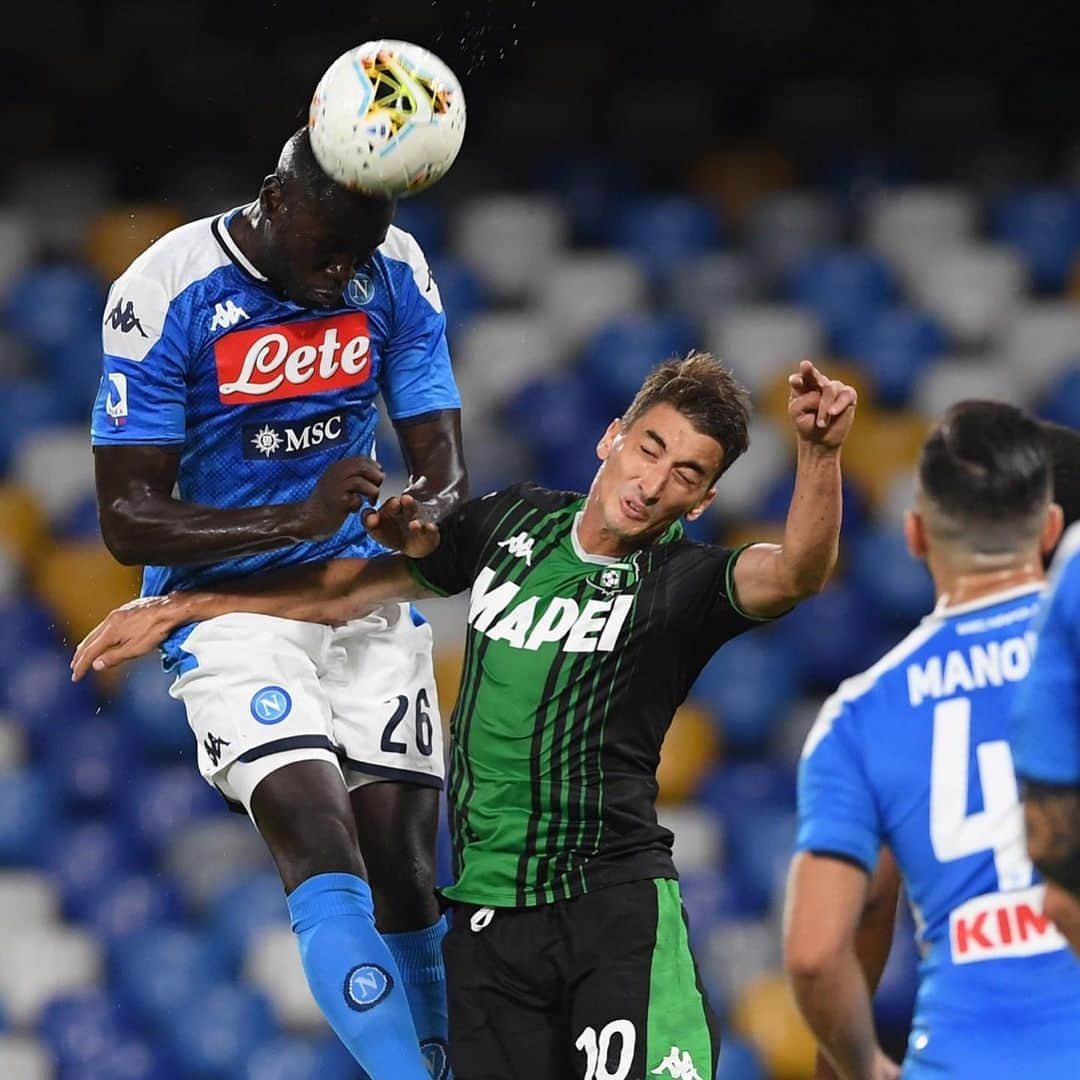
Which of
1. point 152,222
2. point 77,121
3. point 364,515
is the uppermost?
point 77,121

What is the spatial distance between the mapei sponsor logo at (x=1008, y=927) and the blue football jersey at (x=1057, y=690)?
0.36 metres

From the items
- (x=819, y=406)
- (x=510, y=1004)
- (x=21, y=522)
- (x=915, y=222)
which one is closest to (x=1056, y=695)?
(x=819, y=406)

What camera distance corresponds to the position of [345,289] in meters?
4.04

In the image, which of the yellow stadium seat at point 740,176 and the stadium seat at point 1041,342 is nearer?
the stadium seat at point 1041,342

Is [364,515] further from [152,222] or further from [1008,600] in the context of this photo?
[152,222]

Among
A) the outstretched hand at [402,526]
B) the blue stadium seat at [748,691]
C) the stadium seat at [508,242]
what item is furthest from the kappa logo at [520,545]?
the stadium seat at [508,242]

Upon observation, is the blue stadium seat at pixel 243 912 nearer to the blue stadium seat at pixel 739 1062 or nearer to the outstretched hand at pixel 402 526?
the blue stadium seat at pixel 739 1062

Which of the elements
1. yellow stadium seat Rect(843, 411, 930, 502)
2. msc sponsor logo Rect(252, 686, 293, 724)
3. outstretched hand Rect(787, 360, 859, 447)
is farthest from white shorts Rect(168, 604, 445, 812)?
yellow stadium seat Rect(843, 411, 930, 502)

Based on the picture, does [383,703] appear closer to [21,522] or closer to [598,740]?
[598,740]

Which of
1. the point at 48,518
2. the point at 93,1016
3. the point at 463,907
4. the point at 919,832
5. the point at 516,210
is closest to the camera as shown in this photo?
the point at 919,832

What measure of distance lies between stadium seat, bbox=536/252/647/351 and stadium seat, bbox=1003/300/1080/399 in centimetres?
134

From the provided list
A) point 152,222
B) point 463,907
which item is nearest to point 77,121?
point 152,222

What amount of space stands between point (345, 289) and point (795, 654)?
2989mm

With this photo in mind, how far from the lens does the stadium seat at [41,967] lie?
21.1 ft
